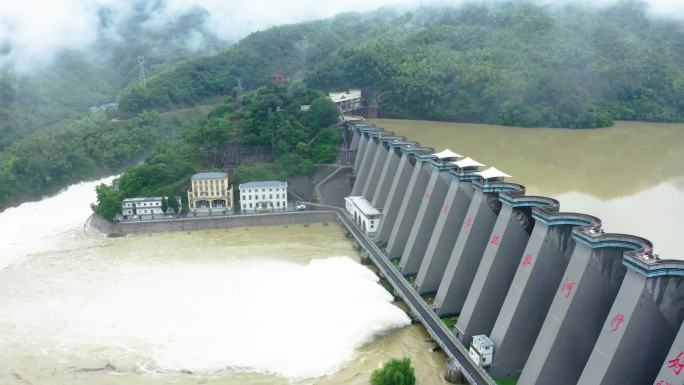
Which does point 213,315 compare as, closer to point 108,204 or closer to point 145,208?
point 145,208

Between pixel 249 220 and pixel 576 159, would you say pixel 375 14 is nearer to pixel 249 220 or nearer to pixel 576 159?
pixel 576 159

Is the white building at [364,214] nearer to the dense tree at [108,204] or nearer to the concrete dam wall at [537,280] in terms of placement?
the concrete dam wall at [537,280]

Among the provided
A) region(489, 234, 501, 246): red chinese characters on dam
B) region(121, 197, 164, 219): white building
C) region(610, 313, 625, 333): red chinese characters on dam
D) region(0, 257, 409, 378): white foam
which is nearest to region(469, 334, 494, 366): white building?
region(489, 234, 501, 246): red chinese characters on dam

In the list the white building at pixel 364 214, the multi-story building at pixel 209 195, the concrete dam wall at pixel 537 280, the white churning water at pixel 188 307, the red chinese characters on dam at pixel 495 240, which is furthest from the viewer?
the multi-story building at pixel 209 195

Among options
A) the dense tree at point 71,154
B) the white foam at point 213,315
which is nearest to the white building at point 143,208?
the white foam at point 213,315

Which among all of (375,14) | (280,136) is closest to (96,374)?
(280,136)
